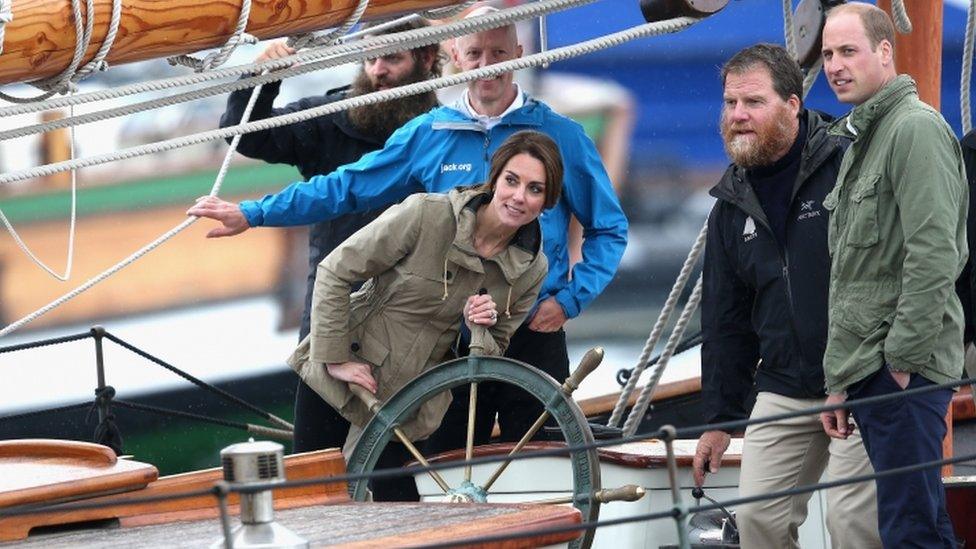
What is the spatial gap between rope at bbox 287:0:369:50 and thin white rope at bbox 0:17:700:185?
11 cm

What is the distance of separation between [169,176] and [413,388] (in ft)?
10.6

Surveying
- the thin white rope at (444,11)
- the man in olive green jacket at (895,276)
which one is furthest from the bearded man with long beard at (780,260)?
the thin white rope at (444,11)

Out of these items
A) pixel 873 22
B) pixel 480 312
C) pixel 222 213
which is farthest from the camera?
pixel 222 213

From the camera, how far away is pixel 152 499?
263 centimetres

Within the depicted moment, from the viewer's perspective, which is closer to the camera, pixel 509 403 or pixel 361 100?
pixel 361 100

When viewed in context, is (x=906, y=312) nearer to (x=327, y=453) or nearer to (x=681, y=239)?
(x=327, y=453)

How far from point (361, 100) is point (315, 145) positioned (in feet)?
4.64

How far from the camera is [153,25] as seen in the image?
313cm

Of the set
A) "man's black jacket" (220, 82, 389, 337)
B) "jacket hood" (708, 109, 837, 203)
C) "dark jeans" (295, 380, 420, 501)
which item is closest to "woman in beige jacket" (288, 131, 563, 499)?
"dark jeans" (295, 380, 420, 501)

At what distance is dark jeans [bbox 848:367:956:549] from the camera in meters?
3.43

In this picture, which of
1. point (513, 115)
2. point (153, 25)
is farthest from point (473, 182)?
point (153, 25)

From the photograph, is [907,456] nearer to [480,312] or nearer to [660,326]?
[480,312]

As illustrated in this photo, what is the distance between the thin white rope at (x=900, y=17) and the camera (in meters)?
4.46

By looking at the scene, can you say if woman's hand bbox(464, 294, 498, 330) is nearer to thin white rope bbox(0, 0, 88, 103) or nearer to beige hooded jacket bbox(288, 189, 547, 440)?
beige hooded jacket bbox(288, 189, 547, 440)
